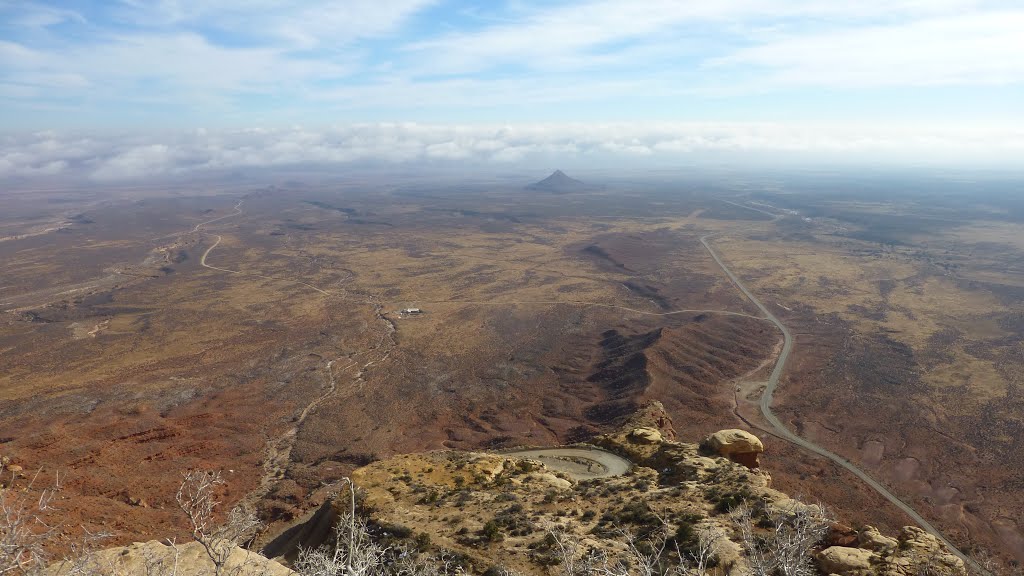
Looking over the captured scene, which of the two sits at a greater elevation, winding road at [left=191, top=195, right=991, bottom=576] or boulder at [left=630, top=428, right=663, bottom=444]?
boulder at [left=630, top=428, right=663, bottom=444]

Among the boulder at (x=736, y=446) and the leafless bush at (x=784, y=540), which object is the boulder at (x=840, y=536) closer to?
the leafless bush at (x=784, y=540)

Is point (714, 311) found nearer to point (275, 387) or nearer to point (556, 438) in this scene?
point (556, 438)

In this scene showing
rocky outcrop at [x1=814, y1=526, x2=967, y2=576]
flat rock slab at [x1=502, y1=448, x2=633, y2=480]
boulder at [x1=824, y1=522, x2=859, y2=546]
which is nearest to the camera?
rocky outcrop at [x1=814, y1=526, x2=967, y2=576]

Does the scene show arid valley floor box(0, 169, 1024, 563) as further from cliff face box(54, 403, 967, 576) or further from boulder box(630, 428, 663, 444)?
cliff face box(54, 403, 967, 576)

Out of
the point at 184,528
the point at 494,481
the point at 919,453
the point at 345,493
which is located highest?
the point at 345,493

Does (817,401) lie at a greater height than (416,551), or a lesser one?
lesser

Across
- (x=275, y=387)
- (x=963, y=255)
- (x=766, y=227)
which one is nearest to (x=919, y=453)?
(x=275, y=387)

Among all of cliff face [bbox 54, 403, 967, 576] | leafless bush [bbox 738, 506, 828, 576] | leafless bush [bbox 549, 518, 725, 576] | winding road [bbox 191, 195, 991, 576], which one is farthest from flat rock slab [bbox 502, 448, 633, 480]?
leafless bush [bbox 738, 506, 828, 576]
